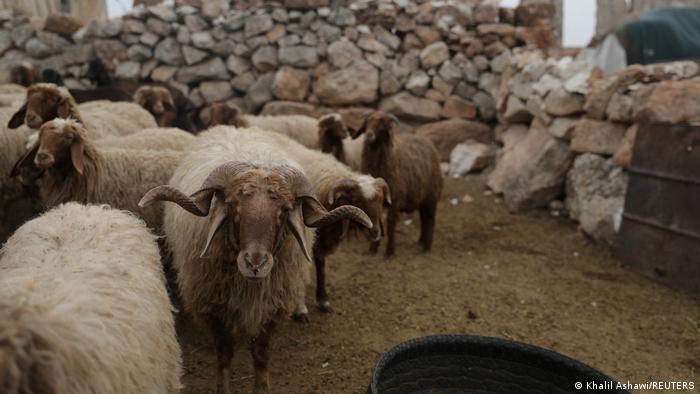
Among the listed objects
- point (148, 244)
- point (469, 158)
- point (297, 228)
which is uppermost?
point (297, 228)

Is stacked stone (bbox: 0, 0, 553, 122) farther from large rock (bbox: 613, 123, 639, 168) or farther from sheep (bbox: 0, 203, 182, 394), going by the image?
sheep (bbox: 0, 203, 182, 394)

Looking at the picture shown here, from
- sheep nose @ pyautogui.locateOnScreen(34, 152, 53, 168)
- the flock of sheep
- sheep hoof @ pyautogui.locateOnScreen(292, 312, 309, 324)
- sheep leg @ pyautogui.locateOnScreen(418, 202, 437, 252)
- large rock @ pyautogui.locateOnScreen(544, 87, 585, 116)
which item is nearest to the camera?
the flock of sheep

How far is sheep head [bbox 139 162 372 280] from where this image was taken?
2303mm

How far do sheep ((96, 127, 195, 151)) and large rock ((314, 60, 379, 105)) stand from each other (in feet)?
16.1

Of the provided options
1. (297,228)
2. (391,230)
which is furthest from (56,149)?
(391,230)

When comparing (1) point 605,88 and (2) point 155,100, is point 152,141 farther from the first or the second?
(1) point 605,88

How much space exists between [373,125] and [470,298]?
2.21 metres

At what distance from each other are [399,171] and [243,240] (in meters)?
3.50

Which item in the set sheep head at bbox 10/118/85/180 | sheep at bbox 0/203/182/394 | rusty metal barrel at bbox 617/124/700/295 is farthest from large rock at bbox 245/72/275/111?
sheep at bbox 0/203/182/394

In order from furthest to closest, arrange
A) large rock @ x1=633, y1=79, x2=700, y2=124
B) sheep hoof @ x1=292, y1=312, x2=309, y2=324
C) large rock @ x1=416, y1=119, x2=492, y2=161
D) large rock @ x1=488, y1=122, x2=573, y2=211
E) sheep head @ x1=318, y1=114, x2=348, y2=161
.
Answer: large rock @ x1=416, y1=119, x2=492, y2=161, large rock @ x1=488, y1=122, x2=573, y2=211, sheep head @ x1=318, y1=114, x2=348, y2=161, large rock @ x1=633, y1=79, x2=700, y2=124, sheep hoof @ x1=292, y1=312, x2=309, y2=324

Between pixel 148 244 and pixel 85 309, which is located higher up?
pixel 85 309

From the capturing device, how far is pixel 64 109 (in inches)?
191

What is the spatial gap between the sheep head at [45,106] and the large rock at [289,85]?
16.3 feet

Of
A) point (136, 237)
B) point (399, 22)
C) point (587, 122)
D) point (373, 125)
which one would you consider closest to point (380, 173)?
point (373, 125)
